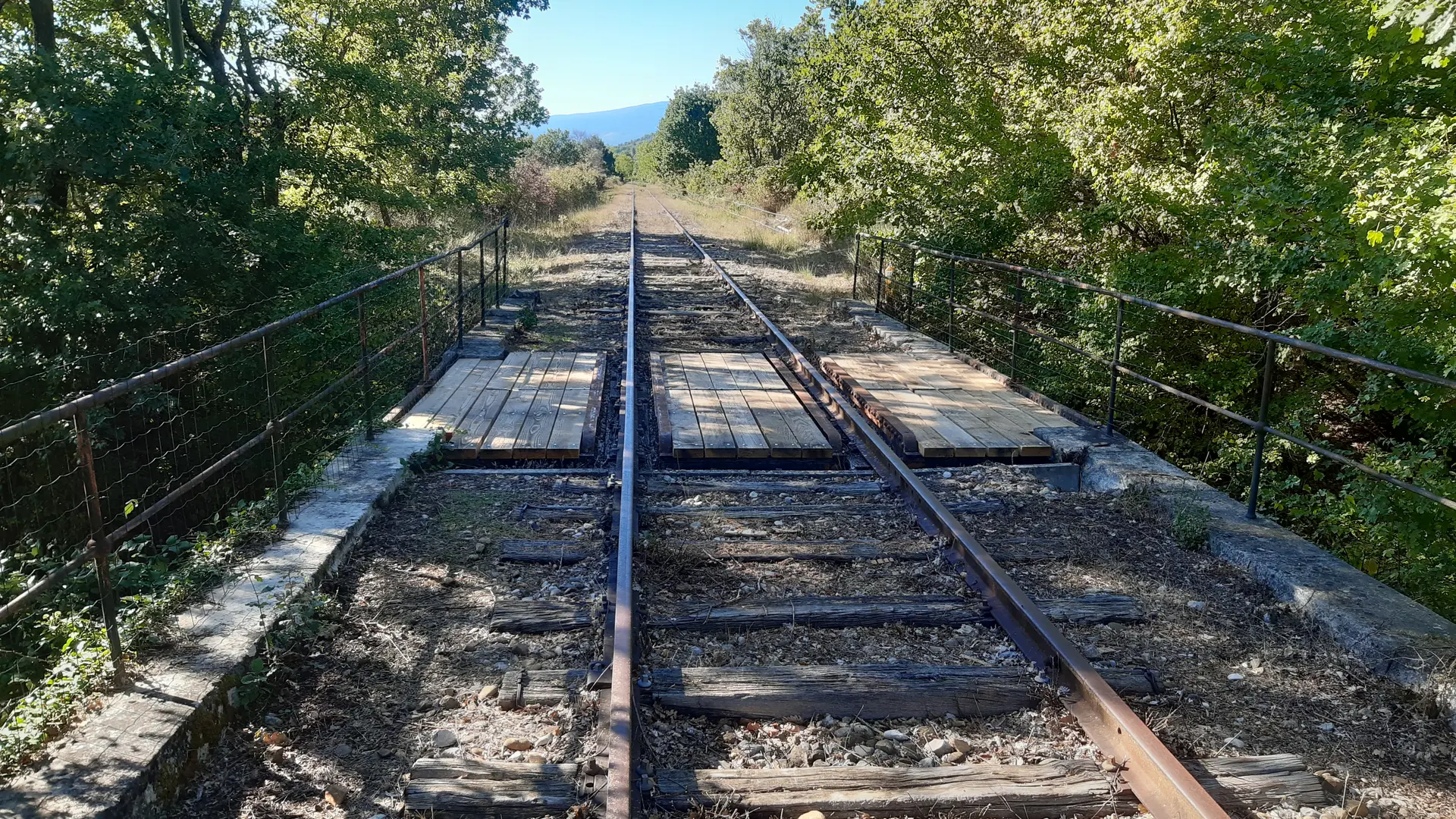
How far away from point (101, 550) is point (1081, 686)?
3422 millimetres

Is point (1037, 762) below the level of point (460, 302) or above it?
below

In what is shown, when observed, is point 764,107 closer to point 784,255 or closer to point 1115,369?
point 784,255

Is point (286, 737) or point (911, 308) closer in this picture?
point (286, 737)

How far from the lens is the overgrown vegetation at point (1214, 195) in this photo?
20.5 feet

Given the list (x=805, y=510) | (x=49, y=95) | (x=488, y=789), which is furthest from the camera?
(x=49, y=95)

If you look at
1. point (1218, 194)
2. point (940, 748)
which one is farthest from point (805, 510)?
point (1218, 194)

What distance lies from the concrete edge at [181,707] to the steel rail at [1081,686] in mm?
2903

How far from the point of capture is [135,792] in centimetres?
258

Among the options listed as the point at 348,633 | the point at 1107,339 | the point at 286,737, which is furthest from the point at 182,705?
the point at 1107,339

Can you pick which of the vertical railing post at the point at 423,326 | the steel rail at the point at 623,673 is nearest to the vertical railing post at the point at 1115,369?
the steel rail at the point at 623,673

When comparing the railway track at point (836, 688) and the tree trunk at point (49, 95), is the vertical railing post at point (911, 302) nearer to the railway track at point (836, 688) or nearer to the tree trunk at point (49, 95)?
the railway track at point (836, 688)

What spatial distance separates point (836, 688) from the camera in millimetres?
3434

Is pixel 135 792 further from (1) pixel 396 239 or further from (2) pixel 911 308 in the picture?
(1) pixel 396 239

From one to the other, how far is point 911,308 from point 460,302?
6583 millimetres
